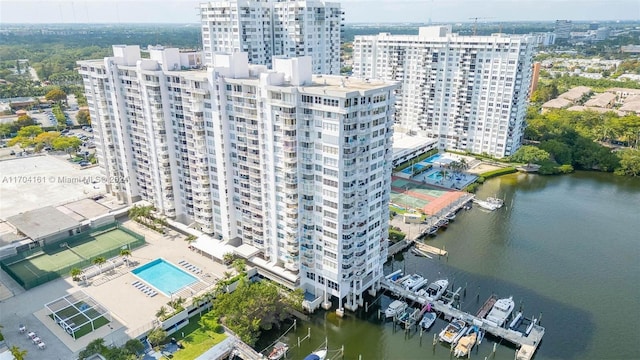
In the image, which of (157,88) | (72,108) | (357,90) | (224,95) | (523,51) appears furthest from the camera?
(72,108)

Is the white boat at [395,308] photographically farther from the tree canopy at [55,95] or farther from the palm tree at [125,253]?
the tree canopy at [55,95]

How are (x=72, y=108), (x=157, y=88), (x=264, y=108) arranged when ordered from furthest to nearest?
(x=72, y=108) → (x=157, y=88) → (x=264, y=108)

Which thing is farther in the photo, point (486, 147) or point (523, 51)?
point (486, 147)

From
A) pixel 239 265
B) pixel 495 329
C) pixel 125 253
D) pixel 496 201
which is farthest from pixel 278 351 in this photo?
pixel 496 201

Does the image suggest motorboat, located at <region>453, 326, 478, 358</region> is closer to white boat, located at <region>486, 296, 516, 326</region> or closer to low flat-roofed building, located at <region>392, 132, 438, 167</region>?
white boat, located at <region>486, 296, 516, 326</region>

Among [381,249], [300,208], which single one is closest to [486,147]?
[381,249]

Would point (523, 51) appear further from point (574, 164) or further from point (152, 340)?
point (152, 340)

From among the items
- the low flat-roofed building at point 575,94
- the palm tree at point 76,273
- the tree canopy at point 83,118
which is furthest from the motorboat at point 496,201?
the tree canopy at point 83,118
